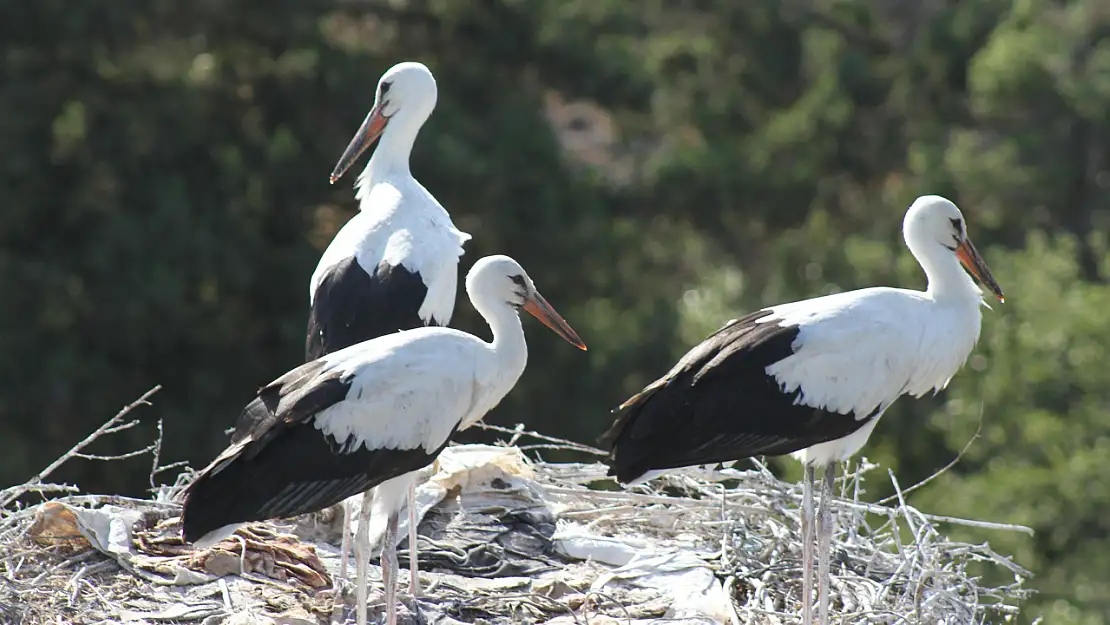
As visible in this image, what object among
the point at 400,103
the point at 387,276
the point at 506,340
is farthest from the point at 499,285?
the point at 400,103

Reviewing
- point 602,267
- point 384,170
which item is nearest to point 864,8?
point 602,267

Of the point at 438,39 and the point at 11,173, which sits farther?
the point at 438,39

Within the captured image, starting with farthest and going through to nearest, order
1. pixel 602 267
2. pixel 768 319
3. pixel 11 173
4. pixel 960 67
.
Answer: pixel 960 67 → pixel 602 267 → pixel 11 173 → pixel 768 319

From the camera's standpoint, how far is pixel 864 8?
71.1ft

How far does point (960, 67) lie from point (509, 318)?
14.4m

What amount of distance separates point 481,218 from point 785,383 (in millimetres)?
9129

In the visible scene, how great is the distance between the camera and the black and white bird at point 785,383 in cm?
698

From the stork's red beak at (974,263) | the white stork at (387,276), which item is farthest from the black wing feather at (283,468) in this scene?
the stork's red beak at (974,263)

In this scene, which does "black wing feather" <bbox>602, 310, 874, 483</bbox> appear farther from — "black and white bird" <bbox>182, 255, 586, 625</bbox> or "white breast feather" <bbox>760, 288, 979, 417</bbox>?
"black and white bird" <bbox>182, 255, 586, 625</bbox>

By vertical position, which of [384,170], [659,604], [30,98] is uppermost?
[30,98]

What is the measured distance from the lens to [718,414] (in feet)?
22.9

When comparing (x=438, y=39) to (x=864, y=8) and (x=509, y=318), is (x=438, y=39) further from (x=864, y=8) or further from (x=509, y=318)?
(x=509, y=318)

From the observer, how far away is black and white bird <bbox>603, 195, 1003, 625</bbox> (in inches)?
275

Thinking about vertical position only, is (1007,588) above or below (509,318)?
below
